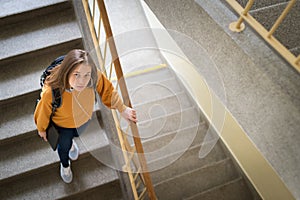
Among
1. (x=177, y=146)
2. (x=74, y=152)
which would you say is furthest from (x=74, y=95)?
(x=74, y=152)

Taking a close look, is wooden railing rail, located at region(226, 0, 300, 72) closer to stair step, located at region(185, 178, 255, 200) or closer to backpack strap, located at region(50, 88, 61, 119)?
backpack strap, located at region(50, 88, 61, 119)

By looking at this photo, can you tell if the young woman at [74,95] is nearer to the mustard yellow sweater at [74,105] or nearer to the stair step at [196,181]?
the mustard yellow sweater at [74,105]

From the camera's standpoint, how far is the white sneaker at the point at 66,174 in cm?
252

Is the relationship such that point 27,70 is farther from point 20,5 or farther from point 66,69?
point 66,69

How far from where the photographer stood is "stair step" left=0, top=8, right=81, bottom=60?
9.04 ft

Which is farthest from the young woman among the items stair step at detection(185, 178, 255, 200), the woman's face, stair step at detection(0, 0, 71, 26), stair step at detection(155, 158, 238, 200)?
stair step at detection(185, 178, 255, 200)

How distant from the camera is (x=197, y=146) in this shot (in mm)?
3260

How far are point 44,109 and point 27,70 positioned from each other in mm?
1069

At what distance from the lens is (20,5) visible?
9.20 ft

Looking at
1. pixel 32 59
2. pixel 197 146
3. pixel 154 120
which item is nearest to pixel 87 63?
pixel 154 120

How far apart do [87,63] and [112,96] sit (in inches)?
12.8

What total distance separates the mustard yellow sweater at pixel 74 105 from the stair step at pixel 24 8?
4.10 feet

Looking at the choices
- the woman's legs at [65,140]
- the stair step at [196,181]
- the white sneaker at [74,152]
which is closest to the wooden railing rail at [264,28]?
the woman's legs at [65,140]

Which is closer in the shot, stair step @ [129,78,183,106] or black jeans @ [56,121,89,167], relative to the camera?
black jeans @ [56,121,89,167]
